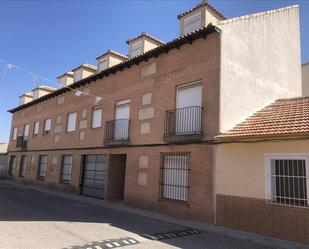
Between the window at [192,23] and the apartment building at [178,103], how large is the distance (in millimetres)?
45

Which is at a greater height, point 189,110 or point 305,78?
point 305,78

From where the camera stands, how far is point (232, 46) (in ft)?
35.0

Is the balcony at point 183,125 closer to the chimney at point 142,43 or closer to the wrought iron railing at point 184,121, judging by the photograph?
the wrought iron railing at point 184,121

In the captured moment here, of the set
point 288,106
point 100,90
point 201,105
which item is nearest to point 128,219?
point 201,105

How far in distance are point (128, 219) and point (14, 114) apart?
21.6m

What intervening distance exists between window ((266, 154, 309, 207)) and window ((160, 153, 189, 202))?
2.96m

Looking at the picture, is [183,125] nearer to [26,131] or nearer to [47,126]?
[47,126]

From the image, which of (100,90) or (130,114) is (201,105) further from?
(100,90)

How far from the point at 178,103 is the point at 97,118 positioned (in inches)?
236

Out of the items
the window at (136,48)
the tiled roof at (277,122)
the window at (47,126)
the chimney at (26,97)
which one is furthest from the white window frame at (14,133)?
the tiled roof at (277,122)

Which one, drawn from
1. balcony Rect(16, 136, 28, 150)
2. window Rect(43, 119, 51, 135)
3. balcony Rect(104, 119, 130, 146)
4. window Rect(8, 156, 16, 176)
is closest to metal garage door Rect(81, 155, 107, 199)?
balcony Rect(104, 119, 130, 146)

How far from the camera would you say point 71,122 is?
60.3ft

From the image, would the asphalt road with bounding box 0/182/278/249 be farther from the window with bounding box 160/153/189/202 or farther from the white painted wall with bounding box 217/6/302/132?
the white painted wall with bounding box 217/6/302/132

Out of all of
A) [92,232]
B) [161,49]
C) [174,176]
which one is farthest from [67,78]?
[92,232]
